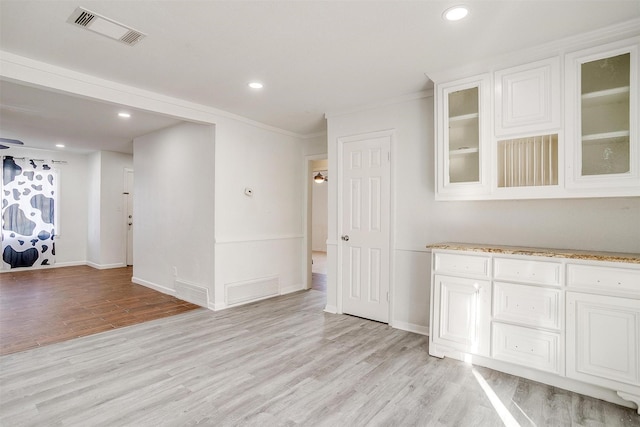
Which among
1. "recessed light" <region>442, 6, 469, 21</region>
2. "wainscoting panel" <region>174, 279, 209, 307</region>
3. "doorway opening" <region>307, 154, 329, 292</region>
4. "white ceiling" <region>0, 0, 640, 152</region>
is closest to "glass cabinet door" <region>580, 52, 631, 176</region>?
"white ceiling" <region>0, 0, 640, 152</region>

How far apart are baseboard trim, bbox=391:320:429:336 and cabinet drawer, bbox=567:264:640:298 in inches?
60.2

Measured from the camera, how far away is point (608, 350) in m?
2.20

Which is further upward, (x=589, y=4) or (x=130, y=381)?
(x=589, y=4)

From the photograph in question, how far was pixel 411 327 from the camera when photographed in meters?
3.59

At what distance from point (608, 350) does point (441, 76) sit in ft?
8.24

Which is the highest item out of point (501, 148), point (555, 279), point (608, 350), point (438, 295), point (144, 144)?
point (144, 144)

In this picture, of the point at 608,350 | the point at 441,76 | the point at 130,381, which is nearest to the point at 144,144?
the point at 130,381

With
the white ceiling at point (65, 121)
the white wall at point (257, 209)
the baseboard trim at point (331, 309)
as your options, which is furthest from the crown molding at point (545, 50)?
the white ceiling at point (65, 121)

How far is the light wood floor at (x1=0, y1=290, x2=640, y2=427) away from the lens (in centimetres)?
205

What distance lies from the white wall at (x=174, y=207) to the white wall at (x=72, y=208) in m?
2.89

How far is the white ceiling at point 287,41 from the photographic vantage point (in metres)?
2.10

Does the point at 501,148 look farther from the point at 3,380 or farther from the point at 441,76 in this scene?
the point at 3,380

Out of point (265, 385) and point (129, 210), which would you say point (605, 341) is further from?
point (129, 210)

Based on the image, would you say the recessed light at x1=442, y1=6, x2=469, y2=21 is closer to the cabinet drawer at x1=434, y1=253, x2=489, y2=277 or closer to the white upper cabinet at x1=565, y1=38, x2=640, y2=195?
the white upper cabinet at x1=565, y1=38, x2=640, y2=195
